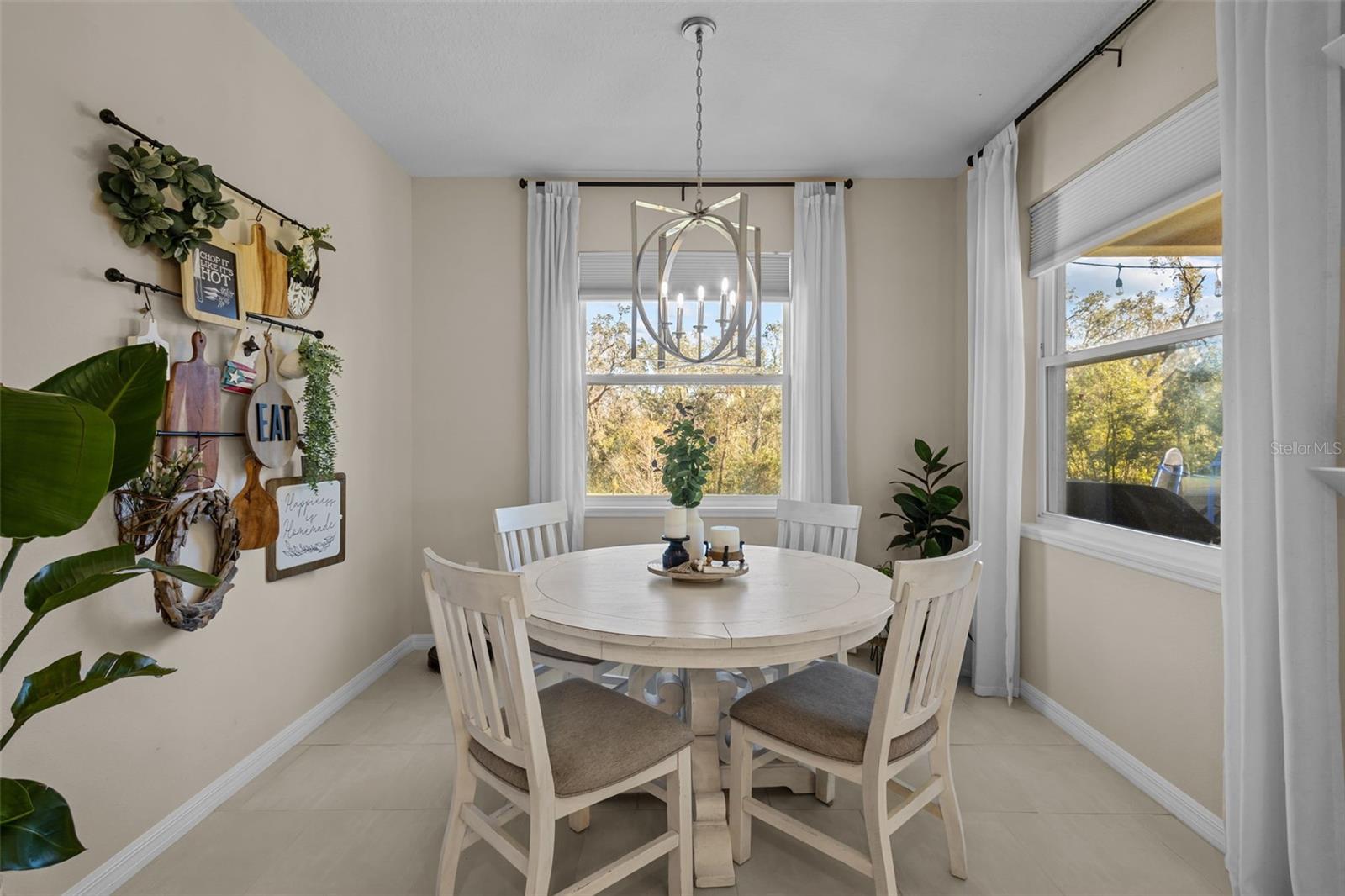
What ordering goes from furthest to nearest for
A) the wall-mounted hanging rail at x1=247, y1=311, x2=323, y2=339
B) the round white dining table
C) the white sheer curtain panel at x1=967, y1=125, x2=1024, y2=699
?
the white sheer curtain panel at x1=967, y1=125, x2=1024, y2=699
the wall-mounted hanging rail at x1=247, y1=311, x2=323, y2=339
the round white dining table

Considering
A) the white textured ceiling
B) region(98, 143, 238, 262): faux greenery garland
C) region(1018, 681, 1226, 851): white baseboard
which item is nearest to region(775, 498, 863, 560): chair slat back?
region(1018, 681, 1226, 851): white baseboard

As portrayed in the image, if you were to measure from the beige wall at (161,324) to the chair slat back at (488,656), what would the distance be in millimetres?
969

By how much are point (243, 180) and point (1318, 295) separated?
3245mm

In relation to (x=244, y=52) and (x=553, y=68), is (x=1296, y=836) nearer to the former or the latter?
(x=553, y=68)

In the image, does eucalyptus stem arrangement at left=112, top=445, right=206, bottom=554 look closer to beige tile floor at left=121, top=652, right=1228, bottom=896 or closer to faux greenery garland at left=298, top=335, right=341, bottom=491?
faux greenery garland at left=298, top=335, right=341, bottom=491

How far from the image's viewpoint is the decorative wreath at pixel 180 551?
71.9 inches

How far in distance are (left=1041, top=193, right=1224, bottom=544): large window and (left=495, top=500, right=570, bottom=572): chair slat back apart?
7.64ft

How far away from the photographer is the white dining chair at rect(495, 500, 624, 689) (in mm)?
2184

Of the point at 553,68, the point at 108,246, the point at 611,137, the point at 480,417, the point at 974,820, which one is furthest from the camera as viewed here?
the point at 480,417

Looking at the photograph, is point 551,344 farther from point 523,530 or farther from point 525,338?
point 523,530

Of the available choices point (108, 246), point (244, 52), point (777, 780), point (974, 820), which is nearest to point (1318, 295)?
point (974, 820)

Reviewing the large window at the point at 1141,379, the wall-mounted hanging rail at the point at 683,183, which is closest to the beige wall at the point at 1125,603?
the large window at the point at 1141,379

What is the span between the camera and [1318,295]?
1.53m

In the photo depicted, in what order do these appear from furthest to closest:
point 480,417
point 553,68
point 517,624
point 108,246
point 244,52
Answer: point 480,417
point 553,68
point 244,52
point 108,246
point 517,624
